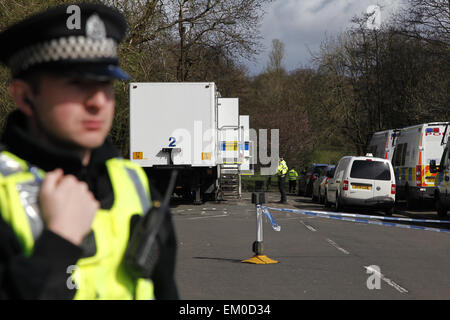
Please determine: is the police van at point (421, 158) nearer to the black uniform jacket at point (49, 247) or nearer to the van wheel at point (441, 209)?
the van wheel at point (441, 209)

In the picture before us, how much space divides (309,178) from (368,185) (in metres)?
12.7

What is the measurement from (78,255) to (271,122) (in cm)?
6024

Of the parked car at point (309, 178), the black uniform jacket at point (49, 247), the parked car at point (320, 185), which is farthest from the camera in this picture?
the parked car at point (309, 178)

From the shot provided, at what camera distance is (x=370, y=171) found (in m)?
23.0

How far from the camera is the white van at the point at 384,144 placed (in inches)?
1091

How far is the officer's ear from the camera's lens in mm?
1729

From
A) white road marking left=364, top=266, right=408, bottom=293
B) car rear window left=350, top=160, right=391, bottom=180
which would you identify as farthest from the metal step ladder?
white road marking left=364, top=266, right=408, bottom=293

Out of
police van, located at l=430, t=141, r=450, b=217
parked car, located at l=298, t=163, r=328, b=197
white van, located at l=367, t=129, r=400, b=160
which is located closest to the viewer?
police van, located at l=430, t=141, r=450, b=217

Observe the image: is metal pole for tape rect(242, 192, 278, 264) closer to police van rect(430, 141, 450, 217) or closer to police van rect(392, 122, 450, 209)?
police van rect(430, 141, 450, 217)

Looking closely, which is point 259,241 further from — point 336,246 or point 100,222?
point 100,222

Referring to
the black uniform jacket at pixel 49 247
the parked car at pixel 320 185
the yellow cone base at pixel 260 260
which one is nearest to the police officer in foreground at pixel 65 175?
the black uniform jacket at pixel 49 247

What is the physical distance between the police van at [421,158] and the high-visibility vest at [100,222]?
21856 millimetres

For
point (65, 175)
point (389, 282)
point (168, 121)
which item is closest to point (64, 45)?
point (65, 175)
